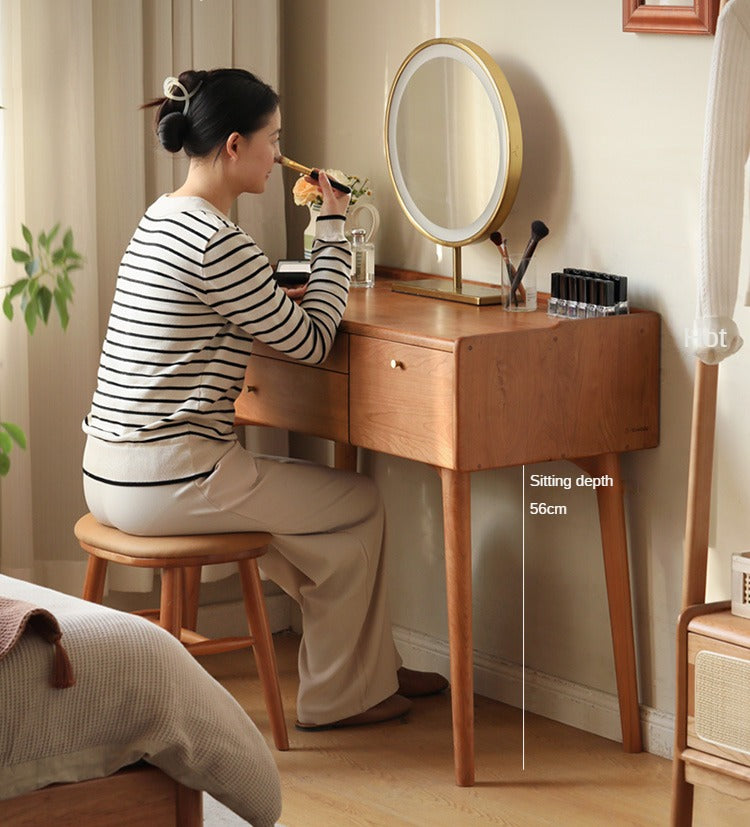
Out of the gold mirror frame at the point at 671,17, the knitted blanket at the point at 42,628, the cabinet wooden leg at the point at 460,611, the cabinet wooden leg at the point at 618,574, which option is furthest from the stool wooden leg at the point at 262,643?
the gold mirror frame at the point at 671,17

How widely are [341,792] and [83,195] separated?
1443 millimetres

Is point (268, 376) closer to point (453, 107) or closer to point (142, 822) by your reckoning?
point (453, 107)

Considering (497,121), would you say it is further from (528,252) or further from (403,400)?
(403,400)

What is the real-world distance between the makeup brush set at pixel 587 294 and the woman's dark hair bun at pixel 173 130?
2.49ft

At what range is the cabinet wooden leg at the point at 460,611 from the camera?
2.69 m

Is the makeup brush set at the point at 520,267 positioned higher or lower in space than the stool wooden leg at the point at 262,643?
higher

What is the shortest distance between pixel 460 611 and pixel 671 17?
115 cm

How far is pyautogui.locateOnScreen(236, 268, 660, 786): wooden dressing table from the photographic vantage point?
2.63 metres

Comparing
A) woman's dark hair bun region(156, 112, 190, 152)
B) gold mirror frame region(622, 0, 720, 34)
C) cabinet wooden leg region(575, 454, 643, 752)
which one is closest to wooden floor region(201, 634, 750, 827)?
cabinet wooden leg region(575, 454, 643, 752)

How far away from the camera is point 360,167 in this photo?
3479 mm

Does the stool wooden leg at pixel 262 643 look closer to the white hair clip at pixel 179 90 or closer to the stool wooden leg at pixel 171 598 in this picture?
the stool wooden leg at pixel 171 598

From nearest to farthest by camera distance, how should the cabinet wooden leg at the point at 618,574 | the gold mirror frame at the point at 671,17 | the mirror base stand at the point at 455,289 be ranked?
the gold mirror frame at the point at 671,17
the cabinet wooden leg at the point at 618,574
the mirror base stand at the point at 455,289

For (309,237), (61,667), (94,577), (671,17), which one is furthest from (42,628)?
(309,237)

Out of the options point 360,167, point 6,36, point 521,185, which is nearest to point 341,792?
point 521,185
